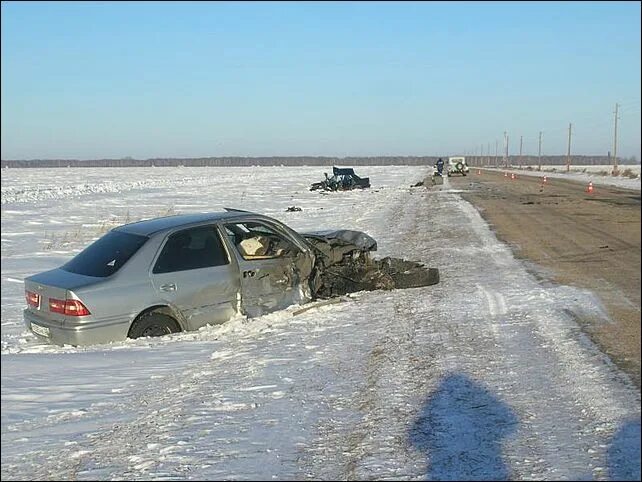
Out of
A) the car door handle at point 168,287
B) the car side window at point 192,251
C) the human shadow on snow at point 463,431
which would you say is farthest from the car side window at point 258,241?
the human shadow on snow at point 463,431

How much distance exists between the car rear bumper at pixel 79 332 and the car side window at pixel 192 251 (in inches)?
29.2

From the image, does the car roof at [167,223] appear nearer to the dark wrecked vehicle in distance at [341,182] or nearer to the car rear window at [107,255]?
the car rear window at [107,255]

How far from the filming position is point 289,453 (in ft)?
13.9

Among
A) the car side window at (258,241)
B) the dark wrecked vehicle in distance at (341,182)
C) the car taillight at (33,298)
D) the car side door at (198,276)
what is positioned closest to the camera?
the car taillight at (33,298)

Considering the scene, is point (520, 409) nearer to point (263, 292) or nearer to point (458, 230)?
point (263, 292)

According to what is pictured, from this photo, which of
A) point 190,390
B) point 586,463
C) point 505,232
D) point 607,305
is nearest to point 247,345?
point 190,390

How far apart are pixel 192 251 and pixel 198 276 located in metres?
0.33

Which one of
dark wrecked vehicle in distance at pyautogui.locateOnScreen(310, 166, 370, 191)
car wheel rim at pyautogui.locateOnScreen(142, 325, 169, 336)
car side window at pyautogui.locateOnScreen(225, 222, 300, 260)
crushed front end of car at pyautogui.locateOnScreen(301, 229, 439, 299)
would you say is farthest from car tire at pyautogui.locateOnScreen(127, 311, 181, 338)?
dark wrecked vehicle in distance at pyautogui.locateOnScreen(310, 166, 370, 191)

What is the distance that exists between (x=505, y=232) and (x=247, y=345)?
11898mm

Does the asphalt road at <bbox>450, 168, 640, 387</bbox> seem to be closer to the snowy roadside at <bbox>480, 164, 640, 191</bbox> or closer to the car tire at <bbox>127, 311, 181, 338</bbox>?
the snowy roadside at <bbox>480, 164, 640, 191</bbox>

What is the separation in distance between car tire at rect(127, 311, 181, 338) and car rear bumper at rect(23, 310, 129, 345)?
114 millimetres

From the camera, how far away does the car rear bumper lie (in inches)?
259

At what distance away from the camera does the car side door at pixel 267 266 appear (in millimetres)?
7910

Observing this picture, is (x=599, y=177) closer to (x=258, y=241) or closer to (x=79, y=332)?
(x=258, y=241)
